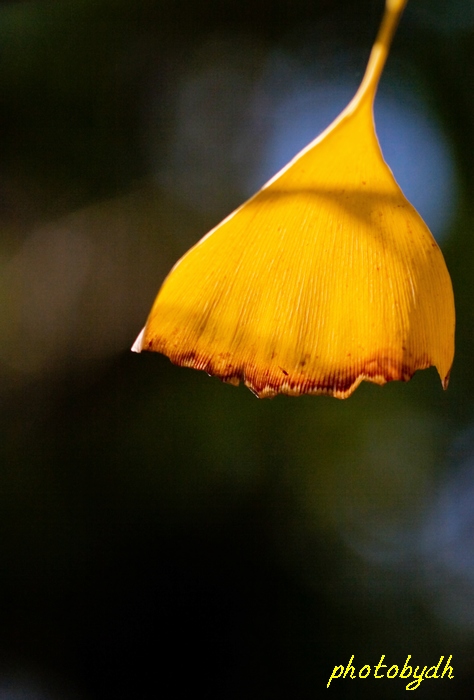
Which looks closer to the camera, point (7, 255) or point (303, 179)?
point (303, 179)

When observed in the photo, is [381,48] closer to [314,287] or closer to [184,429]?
[314,287]

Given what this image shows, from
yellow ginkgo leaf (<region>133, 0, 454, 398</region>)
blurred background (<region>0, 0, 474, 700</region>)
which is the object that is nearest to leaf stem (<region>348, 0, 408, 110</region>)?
yellow ginkgo leaf (<region>133, 0, 454, 398</region>)

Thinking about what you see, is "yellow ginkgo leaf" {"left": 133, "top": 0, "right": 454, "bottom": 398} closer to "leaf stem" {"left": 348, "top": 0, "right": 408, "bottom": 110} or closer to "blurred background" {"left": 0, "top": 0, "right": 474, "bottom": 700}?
"leaf stem" {"left": 348, "top": 0, "right": 408, "bottom": 110}

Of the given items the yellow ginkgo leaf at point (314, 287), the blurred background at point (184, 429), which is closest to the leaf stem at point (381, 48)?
the yellow ginkgo leaf at point (314, 287)

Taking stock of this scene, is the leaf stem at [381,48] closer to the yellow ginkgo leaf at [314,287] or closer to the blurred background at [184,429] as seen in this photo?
the yellow ginkgo leaf at [314,287]

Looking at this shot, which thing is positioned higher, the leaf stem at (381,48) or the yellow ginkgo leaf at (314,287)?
the leaf stem at (381,48)

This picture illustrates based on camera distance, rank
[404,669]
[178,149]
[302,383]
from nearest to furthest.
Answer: [302,383], [404,669], [178,149]

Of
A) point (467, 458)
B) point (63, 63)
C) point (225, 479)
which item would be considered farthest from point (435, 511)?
point (63, 63)

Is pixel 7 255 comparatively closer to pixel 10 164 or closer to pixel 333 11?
pixel 10 164
